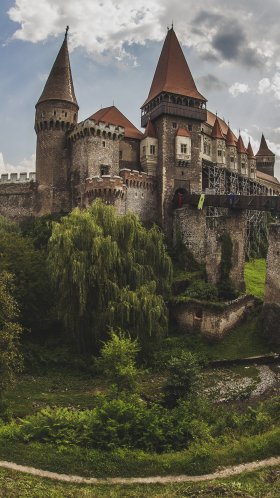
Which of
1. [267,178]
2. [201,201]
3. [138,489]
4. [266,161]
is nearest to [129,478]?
A: [138,489]

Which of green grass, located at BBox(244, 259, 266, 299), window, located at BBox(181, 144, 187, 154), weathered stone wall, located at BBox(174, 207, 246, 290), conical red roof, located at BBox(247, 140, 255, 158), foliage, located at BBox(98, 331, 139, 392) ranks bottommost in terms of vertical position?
foliage, located at BBox(98, 331, 139, 392)

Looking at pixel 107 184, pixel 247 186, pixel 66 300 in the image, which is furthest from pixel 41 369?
pixel 247 186

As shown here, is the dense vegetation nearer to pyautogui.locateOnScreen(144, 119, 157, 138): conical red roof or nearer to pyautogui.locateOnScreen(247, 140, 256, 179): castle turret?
pyautogui.locateOnScreen(144, 119, 157, 138): conical red roof

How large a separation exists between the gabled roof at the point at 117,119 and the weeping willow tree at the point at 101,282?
18.1 m

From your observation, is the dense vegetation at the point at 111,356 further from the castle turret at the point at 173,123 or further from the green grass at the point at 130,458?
the castle turret at the point at 173,123

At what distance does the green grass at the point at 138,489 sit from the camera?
12117 millimetres

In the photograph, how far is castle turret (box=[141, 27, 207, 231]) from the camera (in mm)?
43938

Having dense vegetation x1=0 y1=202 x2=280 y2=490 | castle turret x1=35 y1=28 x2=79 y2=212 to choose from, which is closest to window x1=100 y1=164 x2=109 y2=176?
castle turret x1=35 y1=28 x2=79 y2=212

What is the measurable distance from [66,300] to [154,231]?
7.49m

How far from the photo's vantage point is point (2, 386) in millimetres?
19047

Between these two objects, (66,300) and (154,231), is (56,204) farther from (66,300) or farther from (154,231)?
(66,300)

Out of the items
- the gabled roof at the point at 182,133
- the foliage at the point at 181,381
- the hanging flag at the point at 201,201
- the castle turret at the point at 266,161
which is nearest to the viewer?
the foliage at the point at 181,381

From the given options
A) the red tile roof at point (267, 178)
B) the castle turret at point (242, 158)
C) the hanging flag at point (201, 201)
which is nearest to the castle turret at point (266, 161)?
the red tile roof at point (267, 178)

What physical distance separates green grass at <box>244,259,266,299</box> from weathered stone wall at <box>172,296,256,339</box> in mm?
4026
